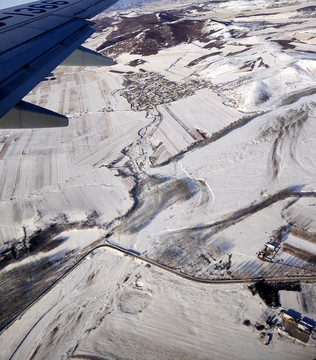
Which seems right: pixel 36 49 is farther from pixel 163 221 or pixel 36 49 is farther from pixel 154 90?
pixel 154 90

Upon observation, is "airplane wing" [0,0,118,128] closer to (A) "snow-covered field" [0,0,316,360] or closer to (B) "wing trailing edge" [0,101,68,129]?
(B) "wing trailing edge" [0,101,68,129]

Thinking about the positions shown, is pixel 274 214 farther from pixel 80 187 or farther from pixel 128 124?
pixel 128 124

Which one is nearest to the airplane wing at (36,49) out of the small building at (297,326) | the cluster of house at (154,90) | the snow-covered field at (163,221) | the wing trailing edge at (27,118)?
the wing trailing edge at (27,118)

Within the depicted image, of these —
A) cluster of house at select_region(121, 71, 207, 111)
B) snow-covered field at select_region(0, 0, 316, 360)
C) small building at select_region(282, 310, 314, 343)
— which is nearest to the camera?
small building at select_region(282, 310, 314, 343)

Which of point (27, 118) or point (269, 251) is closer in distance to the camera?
point (27, 118)

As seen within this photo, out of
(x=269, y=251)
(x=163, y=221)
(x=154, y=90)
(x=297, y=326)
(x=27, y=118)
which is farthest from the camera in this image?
(x=154, y=90)

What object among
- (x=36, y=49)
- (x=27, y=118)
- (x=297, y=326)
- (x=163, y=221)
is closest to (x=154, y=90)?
(x=163, y=221)

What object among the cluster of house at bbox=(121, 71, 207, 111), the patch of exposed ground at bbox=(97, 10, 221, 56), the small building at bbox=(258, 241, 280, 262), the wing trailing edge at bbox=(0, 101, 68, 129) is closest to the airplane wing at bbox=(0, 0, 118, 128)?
the wing trailing edge at bbox=(0, 101, 68, 129)
